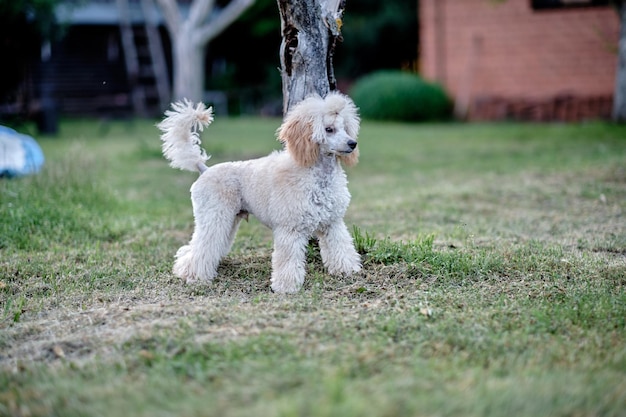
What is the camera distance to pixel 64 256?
5332 millimetres

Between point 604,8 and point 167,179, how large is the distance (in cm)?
1126

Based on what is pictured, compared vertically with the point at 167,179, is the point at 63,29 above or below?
above

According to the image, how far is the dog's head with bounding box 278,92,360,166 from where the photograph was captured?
4.36 metres

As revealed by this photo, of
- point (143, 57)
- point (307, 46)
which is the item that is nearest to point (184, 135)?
point (307, 46)

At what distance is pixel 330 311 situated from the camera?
3938 millimetres

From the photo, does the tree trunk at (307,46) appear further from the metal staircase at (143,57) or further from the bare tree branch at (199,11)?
the metal staircase at (143,57)

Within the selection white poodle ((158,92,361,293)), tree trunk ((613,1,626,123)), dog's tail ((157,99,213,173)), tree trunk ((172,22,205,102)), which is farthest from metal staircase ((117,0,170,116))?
white poodle ((158,92,361,293))

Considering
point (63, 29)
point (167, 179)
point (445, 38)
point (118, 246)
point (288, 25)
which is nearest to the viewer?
point (288, 25)

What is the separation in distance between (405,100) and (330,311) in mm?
13805

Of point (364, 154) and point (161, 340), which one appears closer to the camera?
point (161, 340)

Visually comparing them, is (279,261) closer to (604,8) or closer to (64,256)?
(64,256)

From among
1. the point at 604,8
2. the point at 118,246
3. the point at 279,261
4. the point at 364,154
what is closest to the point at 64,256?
the point at 118,246

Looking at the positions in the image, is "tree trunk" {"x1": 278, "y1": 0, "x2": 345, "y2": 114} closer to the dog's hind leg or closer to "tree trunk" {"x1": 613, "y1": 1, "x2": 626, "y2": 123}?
the dog's hind leg

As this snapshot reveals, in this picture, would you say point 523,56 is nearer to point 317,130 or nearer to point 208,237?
point 317,130
